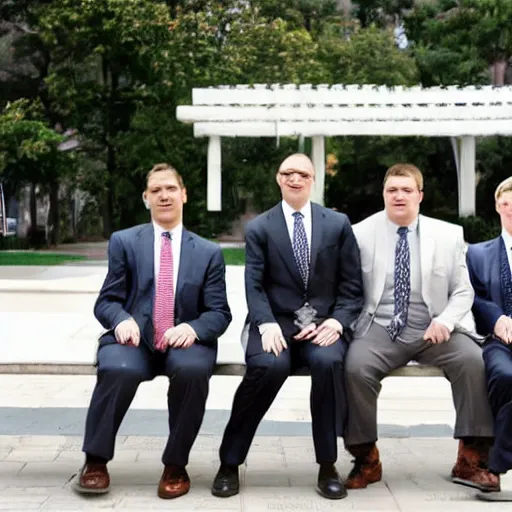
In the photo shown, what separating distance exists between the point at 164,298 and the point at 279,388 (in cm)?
70

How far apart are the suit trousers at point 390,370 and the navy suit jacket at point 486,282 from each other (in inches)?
6.3

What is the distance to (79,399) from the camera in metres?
7.00

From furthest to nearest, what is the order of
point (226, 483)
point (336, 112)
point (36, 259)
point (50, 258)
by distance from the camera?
1. point (50, 258)
2. point (36, 259)
3. point (336, 112)
4. point (226, 483)

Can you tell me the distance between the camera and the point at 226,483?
448 centimetres

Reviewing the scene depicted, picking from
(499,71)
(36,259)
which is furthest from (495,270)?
(499,71)

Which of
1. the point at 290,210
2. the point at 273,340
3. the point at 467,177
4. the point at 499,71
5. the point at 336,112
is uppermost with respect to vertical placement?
the point at 499,71

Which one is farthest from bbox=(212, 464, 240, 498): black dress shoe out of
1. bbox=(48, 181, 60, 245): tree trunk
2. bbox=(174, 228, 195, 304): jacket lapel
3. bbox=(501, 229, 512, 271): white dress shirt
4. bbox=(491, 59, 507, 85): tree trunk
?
bbox=(491, 59, 507, 85): tree trunk

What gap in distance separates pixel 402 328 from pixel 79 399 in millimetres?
3131

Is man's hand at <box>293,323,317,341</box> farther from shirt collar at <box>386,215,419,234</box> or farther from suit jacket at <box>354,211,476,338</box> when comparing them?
shirt collar at <box>386,215,419,234</box>

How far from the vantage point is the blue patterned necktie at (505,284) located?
471 cm

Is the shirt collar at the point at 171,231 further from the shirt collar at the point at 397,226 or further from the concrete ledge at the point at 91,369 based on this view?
the shirt collar at the point at 397,226

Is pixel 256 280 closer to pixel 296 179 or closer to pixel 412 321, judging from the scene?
pixel 296 179

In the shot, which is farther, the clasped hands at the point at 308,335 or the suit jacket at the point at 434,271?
the suit jacket at the point at 434,271

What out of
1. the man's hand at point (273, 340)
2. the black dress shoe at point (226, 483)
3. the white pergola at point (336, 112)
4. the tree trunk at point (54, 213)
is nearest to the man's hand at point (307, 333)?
the man's hand at point (273, 340)
